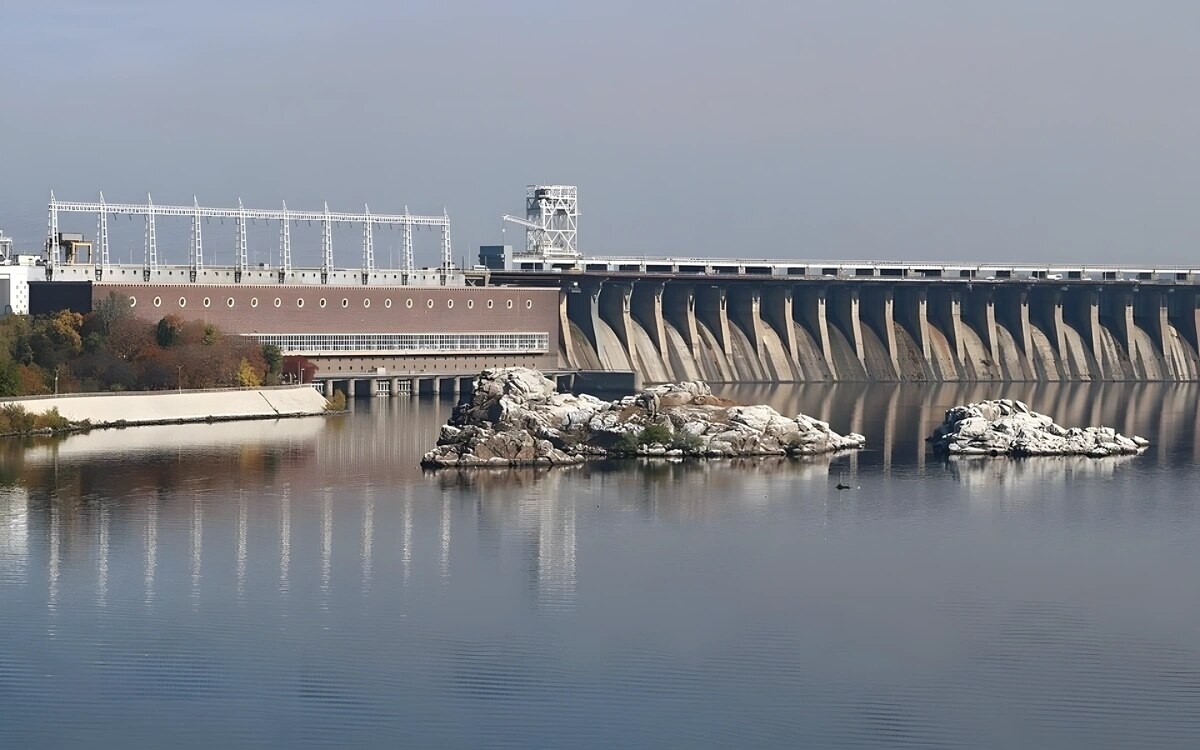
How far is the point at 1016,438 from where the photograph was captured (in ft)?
148

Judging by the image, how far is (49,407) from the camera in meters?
47.4

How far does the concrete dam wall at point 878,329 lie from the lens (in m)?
74.6

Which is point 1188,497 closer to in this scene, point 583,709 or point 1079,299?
point 583,709

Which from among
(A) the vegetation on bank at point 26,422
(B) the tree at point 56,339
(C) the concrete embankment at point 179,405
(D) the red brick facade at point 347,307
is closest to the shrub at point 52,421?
(A) the vegetation on bank at point 26,422

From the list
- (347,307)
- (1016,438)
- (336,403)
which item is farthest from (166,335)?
(1016,438)

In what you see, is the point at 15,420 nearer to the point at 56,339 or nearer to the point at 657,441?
the point at 56,339

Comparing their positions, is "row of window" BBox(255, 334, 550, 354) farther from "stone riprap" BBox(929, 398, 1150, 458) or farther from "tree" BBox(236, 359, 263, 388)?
"stone riprap" BBox(929, 398, 1150, 458)

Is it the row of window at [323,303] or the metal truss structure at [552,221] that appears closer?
the row of window at [323,303]

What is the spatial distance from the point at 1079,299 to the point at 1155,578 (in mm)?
59631

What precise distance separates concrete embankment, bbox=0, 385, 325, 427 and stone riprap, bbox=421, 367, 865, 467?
38.8 ft

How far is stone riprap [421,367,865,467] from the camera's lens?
40875 mm

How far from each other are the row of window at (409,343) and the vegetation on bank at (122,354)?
17.2ft

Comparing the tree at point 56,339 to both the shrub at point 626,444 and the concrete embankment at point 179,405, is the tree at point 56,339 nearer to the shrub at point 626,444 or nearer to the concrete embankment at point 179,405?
the concrete embankment at point 179,405

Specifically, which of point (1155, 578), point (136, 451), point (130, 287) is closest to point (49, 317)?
point (130, 287)
